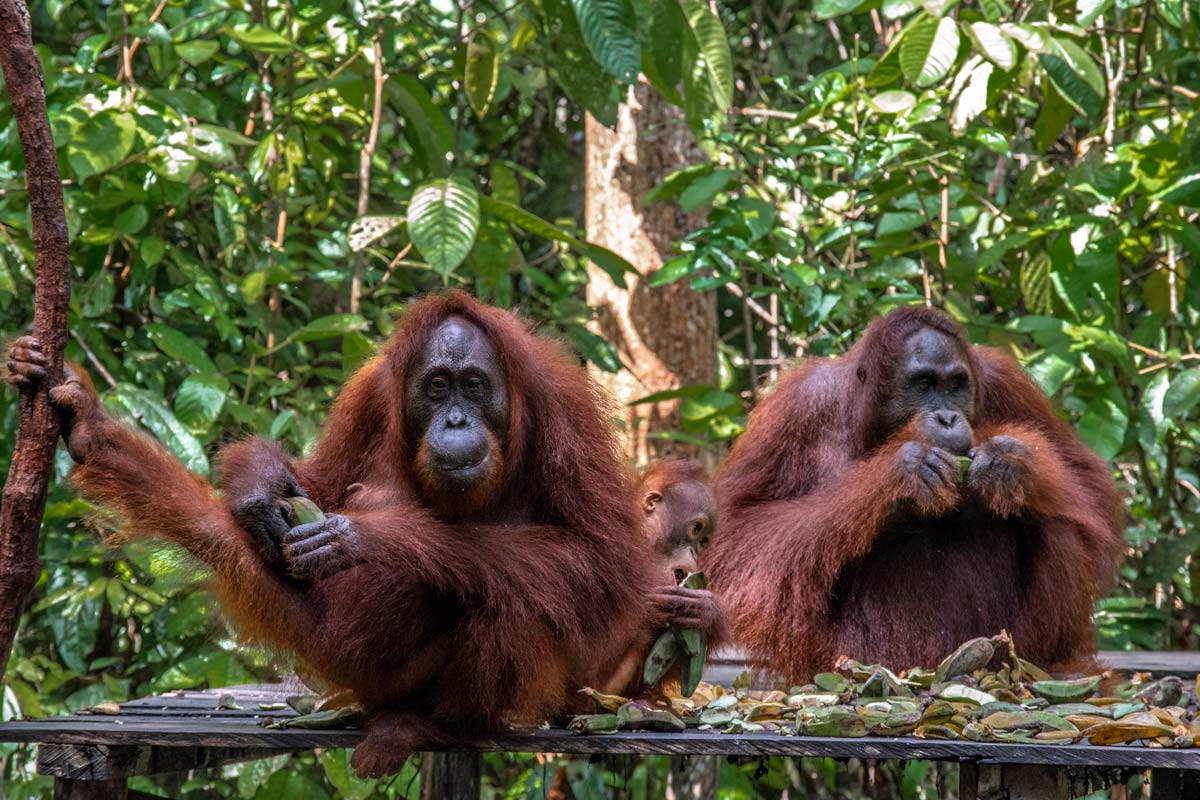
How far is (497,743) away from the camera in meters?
2.60

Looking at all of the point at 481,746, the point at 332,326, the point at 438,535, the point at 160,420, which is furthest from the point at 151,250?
the point at 481,746

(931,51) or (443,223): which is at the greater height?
(931,51)

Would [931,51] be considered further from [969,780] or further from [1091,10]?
[969,780]

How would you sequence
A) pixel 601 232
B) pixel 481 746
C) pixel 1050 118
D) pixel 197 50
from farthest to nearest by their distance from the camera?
1. pixel 601 232
2. pixel 1050 118
3. pixel 197 50
4. pixel 481 746

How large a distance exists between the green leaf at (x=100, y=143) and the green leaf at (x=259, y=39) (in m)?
0.42

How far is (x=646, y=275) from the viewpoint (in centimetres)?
500

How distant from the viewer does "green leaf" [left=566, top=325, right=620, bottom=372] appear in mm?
4391

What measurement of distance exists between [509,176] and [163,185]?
1129 millimetres

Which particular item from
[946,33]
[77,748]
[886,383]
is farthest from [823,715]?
[946,33]

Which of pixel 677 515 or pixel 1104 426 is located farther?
pixel 1104 426

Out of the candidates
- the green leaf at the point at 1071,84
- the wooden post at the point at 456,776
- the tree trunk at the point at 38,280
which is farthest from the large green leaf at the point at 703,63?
the tree trunk at the point at 38,280

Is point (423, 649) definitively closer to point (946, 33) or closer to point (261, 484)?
point (261, 484)

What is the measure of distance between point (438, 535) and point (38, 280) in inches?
31.6

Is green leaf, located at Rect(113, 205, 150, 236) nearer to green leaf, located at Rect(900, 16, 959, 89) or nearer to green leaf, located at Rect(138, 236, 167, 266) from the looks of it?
green leaf, located at Rect(138, 236, 167, 266)
